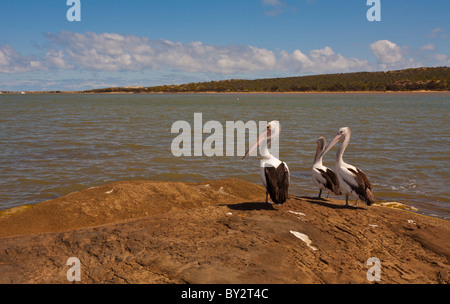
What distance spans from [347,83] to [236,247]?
430 feet

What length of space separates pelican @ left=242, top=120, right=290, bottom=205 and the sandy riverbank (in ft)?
0.83

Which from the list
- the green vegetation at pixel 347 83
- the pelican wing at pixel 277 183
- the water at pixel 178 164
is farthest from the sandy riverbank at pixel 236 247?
the green vegetation at pixel 347 83

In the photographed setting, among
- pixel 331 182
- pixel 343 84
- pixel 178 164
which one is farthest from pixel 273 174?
pixel 343 84

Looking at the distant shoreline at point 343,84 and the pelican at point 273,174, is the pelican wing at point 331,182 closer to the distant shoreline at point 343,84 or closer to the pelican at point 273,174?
the pelican at point 273,174

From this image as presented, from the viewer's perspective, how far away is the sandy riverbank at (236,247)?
352cm

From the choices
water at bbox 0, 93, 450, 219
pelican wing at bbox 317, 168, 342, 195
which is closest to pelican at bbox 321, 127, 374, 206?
pelican wing at bbox 317, 168, 342, 195

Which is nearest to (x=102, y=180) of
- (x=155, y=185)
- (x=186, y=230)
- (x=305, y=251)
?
(x=155, y=185)

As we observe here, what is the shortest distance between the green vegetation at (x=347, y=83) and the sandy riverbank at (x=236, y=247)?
110m

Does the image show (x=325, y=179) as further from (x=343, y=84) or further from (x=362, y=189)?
(x=343, y=84)

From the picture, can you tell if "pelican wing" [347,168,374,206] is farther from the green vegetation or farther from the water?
the green vegetation

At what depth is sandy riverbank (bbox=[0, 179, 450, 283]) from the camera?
3516mm

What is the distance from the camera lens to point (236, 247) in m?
3.94

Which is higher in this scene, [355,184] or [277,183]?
[277,183]

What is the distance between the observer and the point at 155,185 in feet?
24.5
